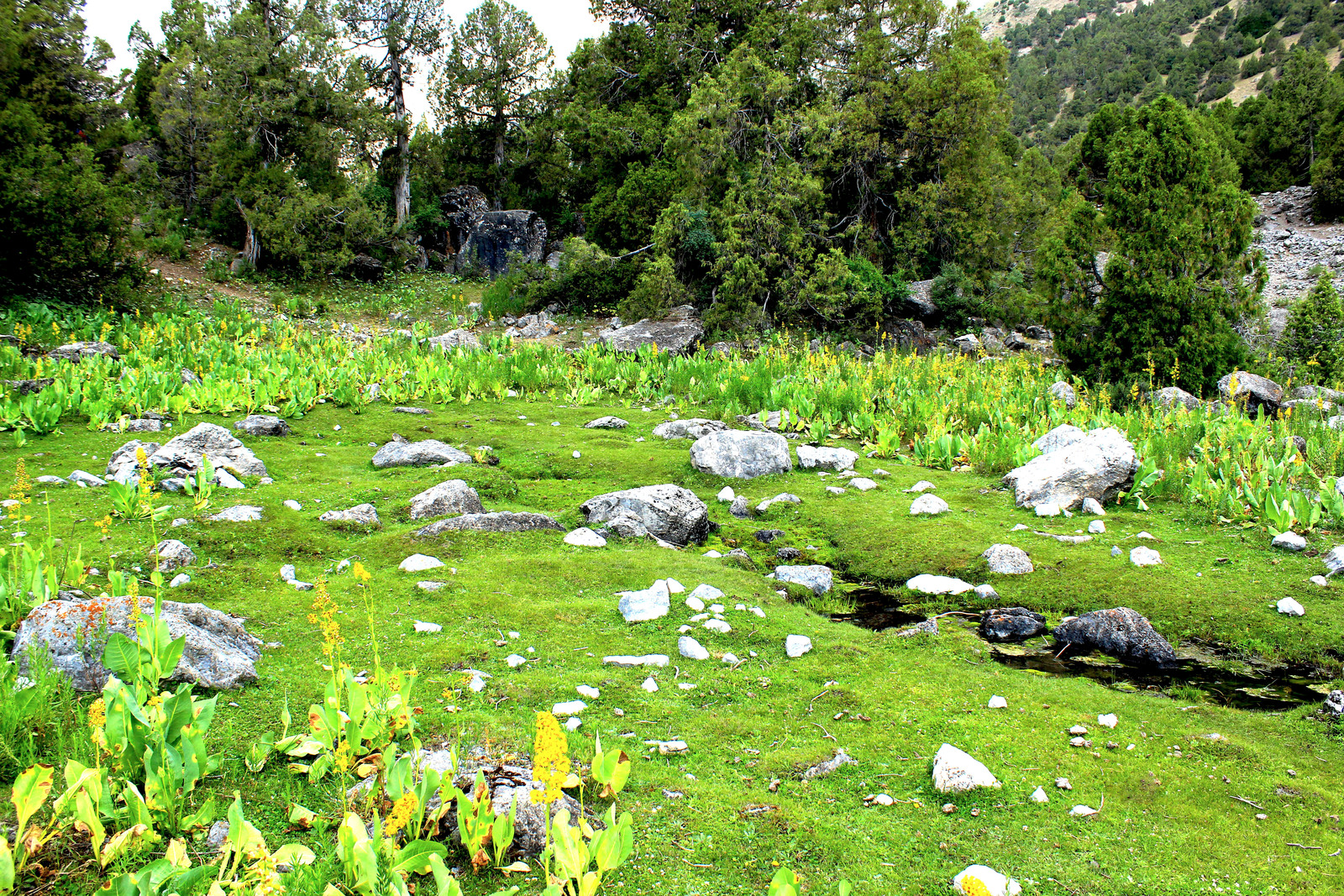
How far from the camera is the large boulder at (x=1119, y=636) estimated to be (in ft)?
14.4

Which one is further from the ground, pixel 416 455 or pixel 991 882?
pixel 416 455

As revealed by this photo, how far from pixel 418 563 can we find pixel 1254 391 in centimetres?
1242

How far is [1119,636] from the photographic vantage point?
4.50 m

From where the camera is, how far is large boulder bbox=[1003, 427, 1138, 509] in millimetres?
6930

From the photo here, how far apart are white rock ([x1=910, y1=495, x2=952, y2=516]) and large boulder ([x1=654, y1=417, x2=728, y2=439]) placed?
332 cm

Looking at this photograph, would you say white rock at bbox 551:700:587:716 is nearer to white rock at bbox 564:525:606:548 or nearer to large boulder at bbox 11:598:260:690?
large boulder at bbox 11:598:260:690

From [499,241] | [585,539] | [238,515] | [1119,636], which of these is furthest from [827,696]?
[499,241]

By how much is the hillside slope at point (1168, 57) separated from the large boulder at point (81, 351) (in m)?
54.6

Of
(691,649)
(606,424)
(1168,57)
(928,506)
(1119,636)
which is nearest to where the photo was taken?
(691,649)

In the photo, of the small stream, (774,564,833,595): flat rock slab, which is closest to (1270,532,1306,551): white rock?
the small stream

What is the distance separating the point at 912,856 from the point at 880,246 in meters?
23.5

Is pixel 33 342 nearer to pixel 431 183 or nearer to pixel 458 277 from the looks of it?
pixel 458 277

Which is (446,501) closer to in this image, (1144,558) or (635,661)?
(635,661)

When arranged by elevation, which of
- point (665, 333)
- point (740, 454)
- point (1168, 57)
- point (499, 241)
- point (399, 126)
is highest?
point (1168, 57)
